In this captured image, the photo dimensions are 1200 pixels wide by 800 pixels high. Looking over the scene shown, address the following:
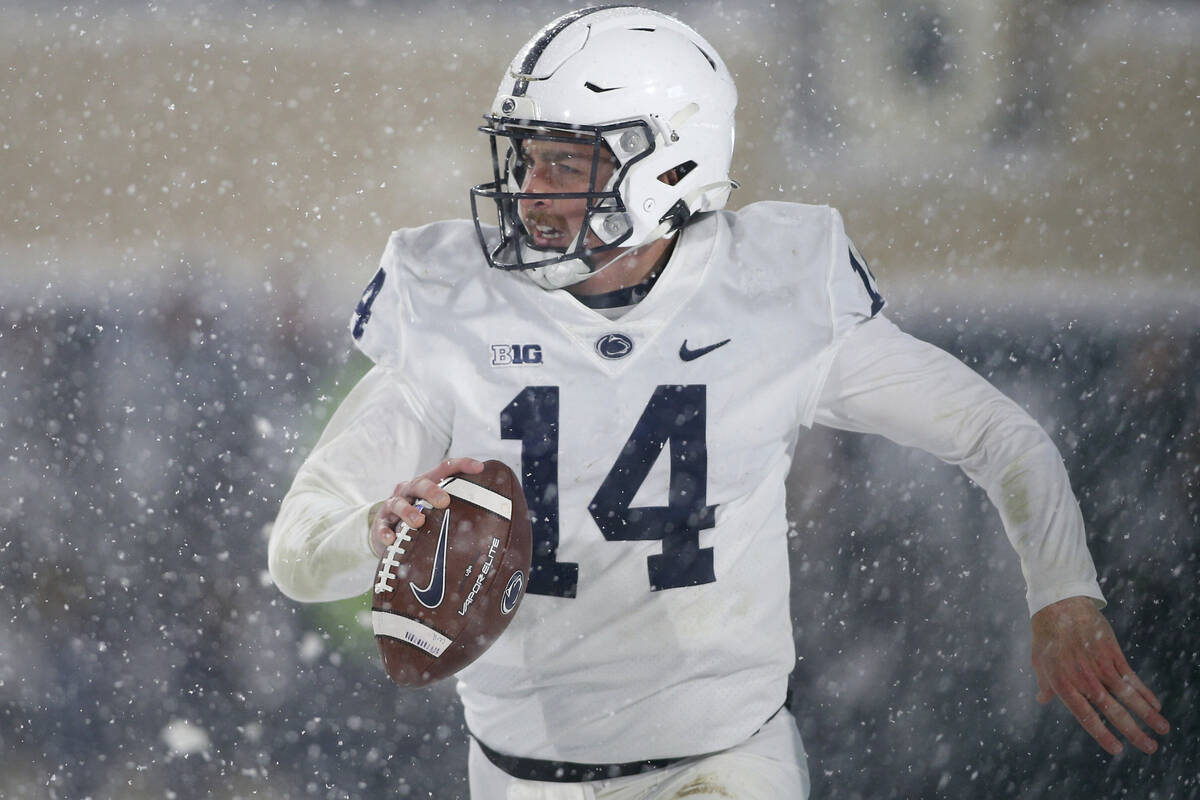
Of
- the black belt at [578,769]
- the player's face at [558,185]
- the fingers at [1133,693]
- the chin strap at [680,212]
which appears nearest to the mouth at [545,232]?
the player's face at [558,185]

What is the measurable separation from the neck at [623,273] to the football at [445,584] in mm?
372

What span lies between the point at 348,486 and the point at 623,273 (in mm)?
454

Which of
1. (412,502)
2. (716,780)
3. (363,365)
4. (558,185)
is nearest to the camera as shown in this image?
(412,502)

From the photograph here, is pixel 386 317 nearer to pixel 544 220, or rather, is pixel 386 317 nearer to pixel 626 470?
pixel 544 220

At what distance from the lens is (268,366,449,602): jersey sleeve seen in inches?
53.2

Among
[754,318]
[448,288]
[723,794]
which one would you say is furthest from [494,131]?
[723,794]

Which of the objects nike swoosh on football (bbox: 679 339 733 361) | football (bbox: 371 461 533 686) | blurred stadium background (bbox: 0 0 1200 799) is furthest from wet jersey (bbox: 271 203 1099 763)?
blurred stadium background (bbox: 0 0 1200 799)

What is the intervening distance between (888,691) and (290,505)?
55.4 inches

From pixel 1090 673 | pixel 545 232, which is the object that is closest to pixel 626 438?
pixel 545 232

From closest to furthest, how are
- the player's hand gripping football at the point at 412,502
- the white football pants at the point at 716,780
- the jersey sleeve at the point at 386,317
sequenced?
the player's hand gripping football at the point at 412,502, the white football pants at the point at 716,780, the jersey sleeve at the point at 386,317

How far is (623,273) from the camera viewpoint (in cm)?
159

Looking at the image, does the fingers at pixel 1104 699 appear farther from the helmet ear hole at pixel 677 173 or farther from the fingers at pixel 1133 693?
the helmet ear hole at pixel 677 173

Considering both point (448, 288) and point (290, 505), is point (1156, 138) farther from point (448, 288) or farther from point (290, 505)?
point (290, 505)

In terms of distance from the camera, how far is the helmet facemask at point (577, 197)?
1489mm
